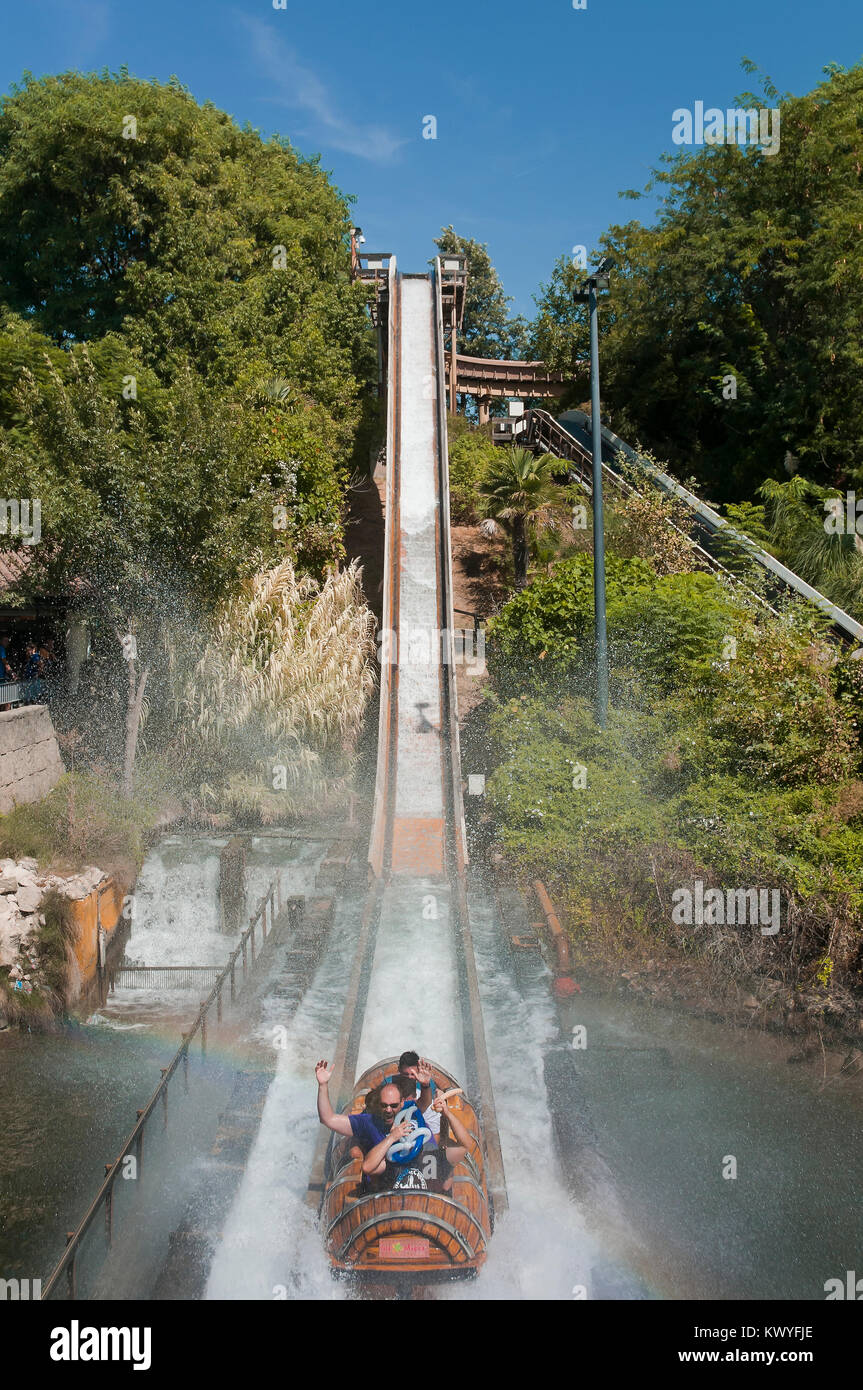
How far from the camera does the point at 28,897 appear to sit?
1295 centimetres

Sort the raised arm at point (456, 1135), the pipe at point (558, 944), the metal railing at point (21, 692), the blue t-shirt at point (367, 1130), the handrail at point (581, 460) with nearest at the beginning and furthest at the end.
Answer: the raised arm at point (456, 1135), the blue t-shirt at point (367, 1130), the pipe at point (558, 944), the metal railing at point (21, 692), the handrail at point (581, 460)

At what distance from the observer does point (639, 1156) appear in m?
8.91

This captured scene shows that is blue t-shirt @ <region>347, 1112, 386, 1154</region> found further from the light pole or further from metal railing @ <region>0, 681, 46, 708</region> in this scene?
metal railing @ <region>0, 681, 46, 708</region>

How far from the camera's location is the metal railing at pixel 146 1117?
6855mm

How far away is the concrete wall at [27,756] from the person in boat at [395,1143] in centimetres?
943

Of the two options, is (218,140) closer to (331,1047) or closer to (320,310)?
(320,310)

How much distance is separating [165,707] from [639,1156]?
12116mm

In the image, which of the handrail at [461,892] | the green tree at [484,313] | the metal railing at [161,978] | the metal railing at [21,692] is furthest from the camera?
the green tree at [484,313]

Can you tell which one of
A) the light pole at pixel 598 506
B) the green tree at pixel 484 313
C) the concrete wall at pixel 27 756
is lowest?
the concrete wall at pixel 27 756

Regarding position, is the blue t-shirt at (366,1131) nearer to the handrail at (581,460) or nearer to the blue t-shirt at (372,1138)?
the blue t-shirt at (372,1138)

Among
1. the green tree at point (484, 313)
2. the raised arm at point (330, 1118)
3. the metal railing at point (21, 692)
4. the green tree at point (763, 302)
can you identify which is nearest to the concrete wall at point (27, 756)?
the metal railing at point (21, 692)

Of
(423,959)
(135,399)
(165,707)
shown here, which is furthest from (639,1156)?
(135,399)

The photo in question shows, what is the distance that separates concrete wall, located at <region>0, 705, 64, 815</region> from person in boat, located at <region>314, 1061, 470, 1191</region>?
30.9 feet

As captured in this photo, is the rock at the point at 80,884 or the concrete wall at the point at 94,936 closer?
the concrete wall at the point at 94,936
